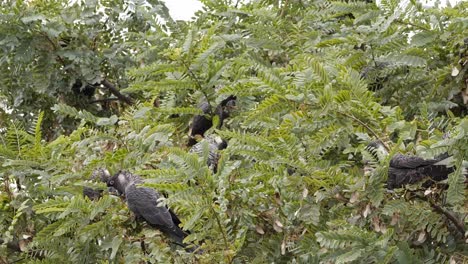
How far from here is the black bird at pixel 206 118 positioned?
2.62 metres

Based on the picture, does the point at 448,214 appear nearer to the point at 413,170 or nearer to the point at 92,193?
the point at 413,170

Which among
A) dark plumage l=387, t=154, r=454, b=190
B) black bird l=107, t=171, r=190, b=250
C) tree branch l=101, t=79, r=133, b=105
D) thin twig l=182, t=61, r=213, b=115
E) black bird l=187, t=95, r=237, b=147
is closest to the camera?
dark plumage l=387, t=154, r=454, b=190

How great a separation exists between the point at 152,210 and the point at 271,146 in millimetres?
341

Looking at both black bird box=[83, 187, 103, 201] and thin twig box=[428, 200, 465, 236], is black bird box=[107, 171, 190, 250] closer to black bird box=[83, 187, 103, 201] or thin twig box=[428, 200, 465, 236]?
black bird box=[83, 187, 103, 201]

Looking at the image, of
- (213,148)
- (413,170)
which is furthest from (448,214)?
(213,148)

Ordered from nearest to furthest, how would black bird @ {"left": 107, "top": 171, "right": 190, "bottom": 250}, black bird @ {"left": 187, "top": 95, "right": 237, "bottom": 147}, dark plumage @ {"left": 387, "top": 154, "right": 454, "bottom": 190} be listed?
dark plumage @ {"left": 387, "top": 154, "right": 454, "bottom": 190}, black bird @ {"left": 107, "top": 171, "right": 190, "bottom": 250}, black bird @ {"left": 187, "top": 95, "right": 237, "bottom": 147}

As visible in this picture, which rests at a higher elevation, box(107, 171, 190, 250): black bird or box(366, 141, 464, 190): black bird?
box(366, 141, 464, 190): black bird

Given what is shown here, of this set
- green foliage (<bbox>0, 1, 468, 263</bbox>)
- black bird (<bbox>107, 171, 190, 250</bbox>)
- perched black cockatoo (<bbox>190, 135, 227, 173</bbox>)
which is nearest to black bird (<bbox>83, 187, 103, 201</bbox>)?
green foliage (<bbox>0, 1, 468, 263</bbox>)

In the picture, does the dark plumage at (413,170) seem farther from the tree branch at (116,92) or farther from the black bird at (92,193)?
the tree branch at (116,92)

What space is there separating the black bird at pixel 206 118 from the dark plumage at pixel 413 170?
69cm

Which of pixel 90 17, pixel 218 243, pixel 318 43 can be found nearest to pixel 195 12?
pixel 90 17

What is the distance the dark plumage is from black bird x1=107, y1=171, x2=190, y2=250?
554mm

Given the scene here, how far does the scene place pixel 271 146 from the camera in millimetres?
2180

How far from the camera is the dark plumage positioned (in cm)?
201
